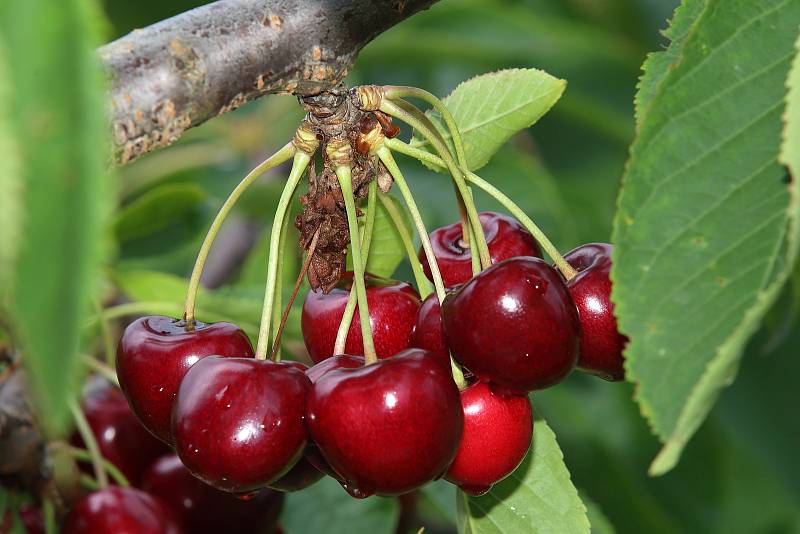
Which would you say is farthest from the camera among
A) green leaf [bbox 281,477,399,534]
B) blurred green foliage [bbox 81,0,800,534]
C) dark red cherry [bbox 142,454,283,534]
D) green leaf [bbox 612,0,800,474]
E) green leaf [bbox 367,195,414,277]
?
blurred green foliage [bbox 81,0,800,534]

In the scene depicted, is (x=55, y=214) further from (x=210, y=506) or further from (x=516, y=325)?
(x=210, y=506)

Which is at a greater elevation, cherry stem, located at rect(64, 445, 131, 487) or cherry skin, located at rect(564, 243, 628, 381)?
cherry skin, located at rect(564, 243, 628, 381)

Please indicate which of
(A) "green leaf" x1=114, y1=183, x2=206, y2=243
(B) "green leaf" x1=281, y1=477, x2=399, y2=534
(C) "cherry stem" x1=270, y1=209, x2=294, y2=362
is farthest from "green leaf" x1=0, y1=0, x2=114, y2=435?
(A) "green leaf" x1=114, y1=183, x2=206, y2=243

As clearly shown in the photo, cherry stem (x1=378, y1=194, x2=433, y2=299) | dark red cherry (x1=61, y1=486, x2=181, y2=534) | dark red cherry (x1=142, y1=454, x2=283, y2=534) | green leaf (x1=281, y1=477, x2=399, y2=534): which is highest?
cherry stem (x1=378, y1=194, x2=433, y2=299)

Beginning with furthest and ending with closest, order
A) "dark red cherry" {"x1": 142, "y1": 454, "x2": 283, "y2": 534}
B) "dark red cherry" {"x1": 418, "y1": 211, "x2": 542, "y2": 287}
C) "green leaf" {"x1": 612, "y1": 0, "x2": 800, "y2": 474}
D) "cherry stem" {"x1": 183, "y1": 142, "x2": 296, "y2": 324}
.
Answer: "dark red cherry" {"x1": 142, "y1": 454, "x2": 283, "y2": 534} < "dark red cherry" {"x1": 418, "y1": 211, "x2": 542, "y2": 287} < "cherry stem" {"x1": 183, "y1": 142, "x2": 296, "y2": 324} < "green leaf" {"x1": 612, "y1": 0, "x2": 800, "y2": 474}

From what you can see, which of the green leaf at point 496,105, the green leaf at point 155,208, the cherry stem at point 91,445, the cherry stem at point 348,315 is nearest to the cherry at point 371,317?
the cherry stem at point 348,315

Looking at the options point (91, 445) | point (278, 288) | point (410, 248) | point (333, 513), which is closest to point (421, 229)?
point (410, 248)

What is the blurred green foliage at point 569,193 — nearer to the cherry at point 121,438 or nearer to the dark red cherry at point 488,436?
the cherry at point 121,438

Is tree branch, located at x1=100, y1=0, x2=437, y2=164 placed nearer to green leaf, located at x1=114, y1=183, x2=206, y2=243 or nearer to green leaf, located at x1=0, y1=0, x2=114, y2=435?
green leaf, located at x1=0, y1=0, x2=114, y2=435
